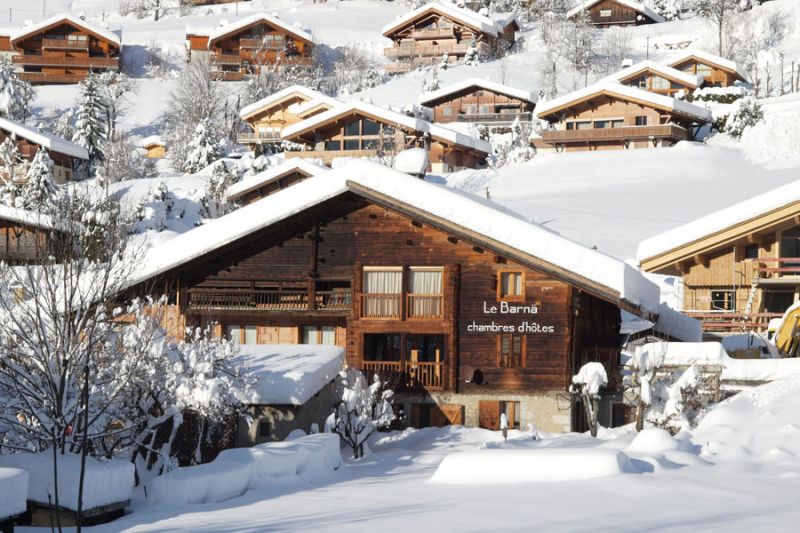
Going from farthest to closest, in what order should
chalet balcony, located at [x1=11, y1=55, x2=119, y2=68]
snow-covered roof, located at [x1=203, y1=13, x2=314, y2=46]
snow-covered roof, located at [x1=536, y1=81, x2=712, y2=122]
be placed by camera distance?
snow-covered roof, located at [x1=203, y1=13, x2=314, y2=46], chalet balcony, located at [x1=11, y1=55, x2=119, y2=68], snow-covered roof, located at [x1=536, y1=81, x2=712, y2=122]

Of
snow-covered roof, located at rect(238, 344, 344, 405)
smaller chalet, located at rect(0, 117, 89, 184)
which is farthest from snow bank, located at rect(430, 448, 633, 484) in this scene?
smaller chalet, located at rect(0, 117, 89, 184)

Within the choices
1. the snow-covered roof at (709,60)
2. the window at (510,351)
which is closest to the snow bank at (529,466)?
the window at (510,351)

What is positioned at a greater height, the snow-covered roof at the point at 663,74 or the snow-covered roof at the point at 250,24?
the snow-covered roof at the point at 250,24

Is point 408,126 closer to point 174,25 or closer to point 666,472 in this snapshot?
point 666,472

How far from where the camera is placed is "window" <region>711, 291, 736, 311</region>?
3518 cm

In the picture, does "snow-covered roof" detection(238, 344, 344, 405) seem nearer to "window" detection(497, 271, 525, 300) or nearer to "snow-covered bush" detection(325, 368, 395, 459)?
"snow-covered bush" detection(325, 368, 395, 459)

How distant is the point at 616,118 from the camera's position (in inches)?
2645

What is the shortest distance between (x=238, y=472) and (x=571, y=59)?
8432 centimetres

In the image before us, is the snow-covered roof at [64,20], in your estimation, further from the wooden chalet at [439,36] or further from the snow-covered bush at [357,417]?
the snow-covered bush at [357,417]

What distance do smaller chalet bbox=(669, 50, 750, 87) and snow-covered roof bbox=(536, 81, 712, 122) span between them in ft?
47.7

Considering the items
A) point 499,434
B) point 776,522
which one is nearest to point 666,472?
point 776,522

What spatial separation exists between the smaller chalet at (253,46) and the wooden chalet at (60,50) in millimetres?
7963

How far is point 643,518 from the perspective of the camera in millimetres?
13133

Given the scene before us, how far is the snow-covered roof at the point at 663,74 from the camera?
76.3 m
